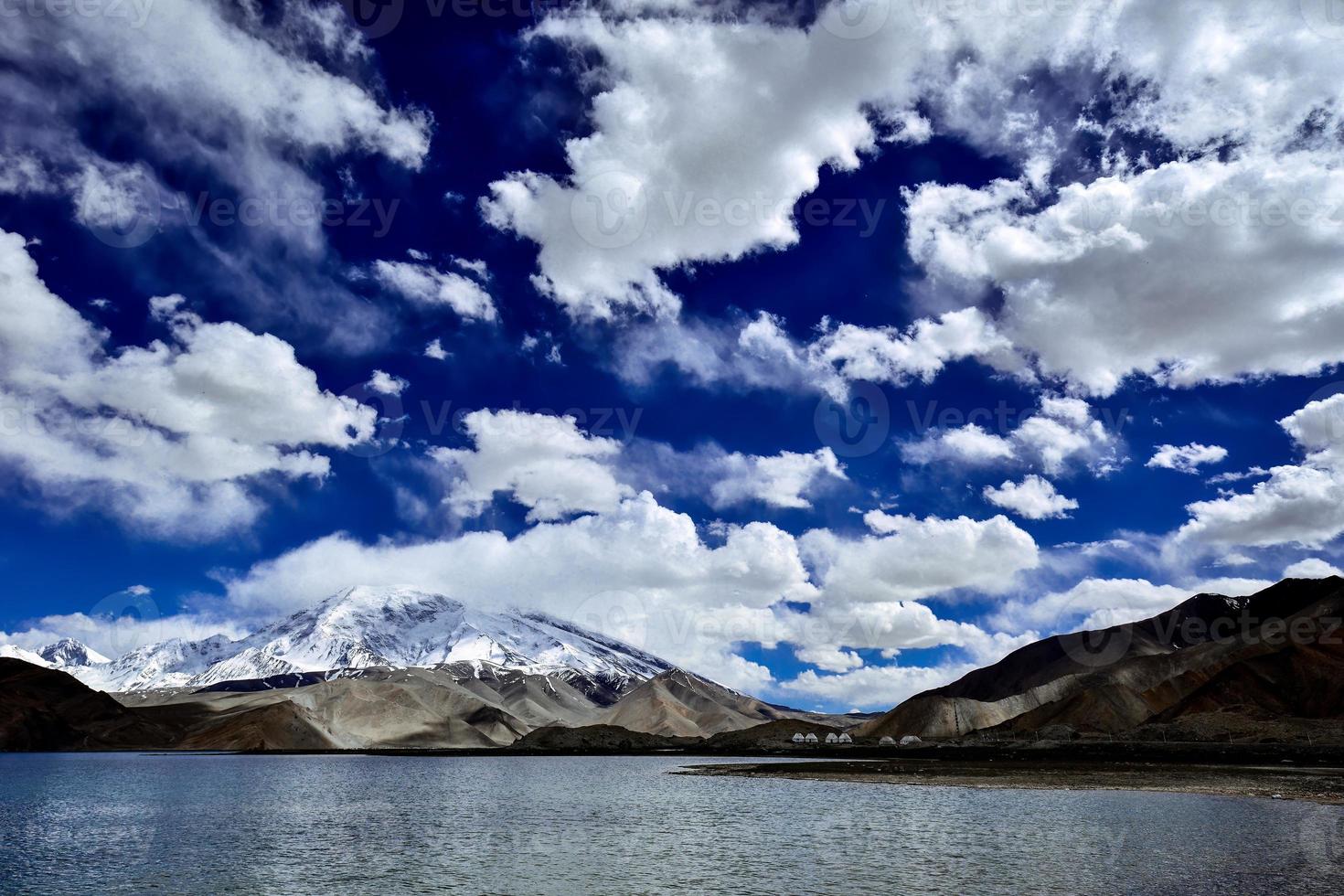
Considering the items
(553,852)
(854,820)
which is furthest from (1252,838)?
(553,852)

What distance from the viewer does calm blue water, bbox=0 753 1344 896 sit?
151ft

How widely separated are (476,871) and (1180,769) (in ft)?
410

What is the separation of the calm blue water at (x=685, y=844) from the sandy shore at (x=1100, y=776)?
10538 millimetres

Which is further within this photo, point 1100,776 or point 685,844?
point 1100,776

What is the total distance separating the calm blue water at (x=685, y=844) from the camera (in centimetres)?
4591

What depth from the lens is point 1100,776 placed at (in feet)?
410

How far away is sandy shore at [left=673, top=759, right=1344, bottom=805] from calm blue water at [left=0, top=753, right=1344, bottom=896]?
10.5 meters

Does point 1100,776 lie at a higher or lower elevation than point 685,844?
lower

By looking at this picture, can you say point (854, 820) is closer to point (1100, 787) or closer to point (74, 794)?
point (1100, 787)

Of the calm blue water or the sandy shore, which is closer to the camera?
the calm blue water

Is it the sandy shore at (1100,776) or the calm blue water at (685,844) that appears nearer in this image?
the calm blue water at (685,844)

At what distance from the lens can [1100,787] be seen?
4119 inches

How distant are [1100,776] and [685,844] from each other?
8673 centimetres

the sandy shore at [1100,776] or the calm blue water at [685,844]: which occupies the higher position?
the calm blue water at [685,844]
